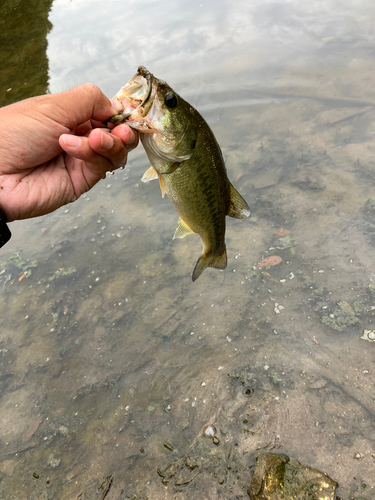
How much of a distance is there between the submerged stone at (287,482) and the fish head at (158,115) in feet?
7.62

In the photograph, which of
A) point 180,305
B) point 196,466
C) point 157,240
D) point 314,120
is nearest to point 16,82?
point 157,240

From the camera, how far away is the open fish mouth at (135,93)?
5.85 feet

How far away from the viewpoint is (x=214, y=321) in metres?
3.73

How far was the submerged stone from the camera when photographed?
2.44 meters

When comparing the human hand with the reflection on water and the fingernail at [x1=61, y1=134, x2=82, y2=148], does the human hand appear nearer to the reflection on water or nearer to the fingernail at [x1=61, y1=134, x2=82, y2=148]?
the fingernail at [x1=61, y1=134, x2=82, y2=148]

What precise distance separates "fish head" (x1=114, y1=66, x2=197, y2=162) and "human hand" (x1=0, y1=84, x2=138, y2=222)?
78 millimetres

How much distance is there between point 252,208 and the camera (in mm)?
4754

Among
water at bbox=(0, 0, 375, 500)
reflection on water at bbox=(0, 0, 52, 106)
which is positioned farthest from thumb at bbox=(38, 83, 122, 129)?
reflection on water at bbox=(0, 0, 52, 106)

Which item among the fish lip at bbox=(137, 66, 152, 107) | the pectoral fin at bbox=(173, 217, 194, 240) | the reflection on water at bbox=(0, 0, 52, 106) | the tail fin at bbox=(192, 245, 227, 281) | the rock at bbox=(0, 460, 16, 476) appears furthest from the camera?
the reflection on water at bbox=(0, 0, 52, 106)

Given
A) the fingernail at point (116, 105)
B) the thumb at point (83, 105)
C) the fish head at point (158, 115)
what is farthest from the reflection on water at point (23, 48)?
the fish head at point (158, 115)

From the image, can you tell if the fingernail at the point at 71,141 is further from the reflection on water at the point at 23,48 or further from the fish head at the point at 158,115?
the reflection on water at the point at 23,48

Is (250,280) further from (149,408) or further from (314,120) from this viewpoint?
(314,120)

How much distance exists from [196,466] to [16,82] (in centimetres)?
848

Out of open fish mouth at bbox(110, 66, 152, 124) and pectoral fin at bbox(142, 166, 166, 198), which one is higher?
open fish mouth at bbox(110, 66, 152, 124)
